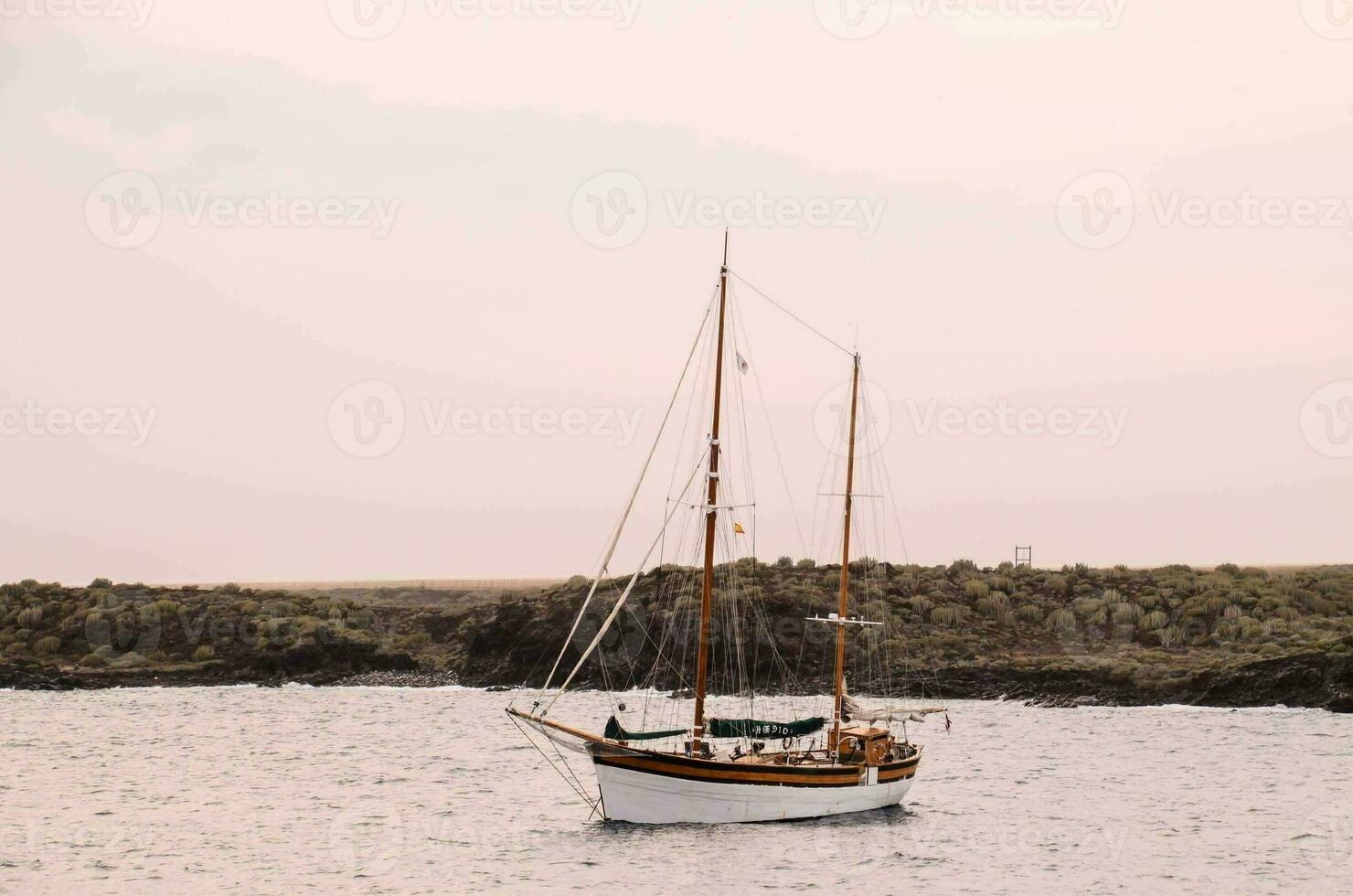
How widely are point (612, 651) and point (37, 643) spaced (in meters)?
44.1

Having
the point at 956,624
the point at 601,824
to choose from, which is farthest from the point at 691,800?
the point at 956,624

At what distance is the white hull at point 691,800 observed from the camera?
1596 inches

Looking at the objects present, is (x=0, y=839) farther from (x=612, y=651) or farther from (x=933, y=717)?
(x=612, y=651)

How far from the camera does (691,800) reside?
40.6 m

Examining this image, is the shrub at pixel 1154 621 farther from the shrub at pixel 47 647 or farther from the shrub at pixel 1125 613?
the shrub at pixel 47 647

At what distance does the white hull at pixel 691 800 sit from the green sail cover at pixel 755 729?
1811mm

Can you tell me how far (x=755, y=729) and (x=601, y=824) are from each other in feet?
18.2

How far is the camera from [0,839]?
44.1 m

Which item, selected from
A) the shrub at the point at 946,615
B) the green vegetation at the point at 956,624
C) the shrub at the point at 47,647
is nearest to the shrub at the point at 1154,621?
the green vegetation at the point at 956,624

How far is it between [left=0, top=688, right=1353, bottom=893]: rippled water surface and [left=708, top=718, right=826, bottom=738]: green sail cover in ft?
9.00

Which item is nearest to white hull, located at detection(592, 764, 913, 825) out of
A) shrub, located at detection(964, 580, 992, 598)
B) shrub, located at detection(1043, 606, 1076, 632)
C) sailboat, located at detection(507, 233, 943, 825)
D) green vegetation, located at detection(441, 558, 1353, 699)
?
sailboat, located at detection(507, 233, 943, 825)

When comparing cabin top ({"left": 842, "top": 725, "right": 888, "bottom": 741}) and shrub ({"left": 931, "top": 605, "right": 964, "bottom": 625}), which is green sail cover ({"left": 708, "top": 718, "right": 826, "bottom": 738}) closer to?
cabin top ({"left": 842, "top": 725, "right": 888, "bottom": 741})

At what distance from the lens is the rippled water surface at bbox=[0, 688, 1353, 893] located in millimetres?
37906

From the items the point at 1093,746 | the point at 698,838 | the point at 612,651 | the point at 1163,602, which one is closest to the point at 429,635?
the point at 612,651
